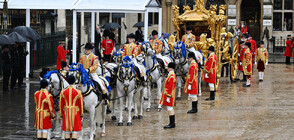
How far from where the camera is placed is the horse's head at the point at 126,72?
1570cm

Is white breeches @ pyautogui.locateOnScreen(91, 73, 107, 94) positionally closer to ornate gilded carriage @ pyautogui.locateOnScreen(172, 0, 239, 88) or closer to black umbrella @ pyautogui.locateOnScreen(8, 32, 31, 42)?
black umbrella @ pyautogui.locateOnScreen(8, 32, 31, 42)

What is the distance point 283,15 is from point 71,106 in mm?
28309

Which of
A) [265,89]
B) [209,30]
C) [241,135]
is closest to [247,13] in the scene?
[209,30]

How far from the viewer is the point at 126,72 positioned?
51.6 ft

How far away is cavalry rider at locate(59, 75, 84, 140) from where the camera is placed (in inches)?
504

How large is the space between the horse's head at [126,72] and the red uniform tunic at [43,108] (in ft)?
10.3

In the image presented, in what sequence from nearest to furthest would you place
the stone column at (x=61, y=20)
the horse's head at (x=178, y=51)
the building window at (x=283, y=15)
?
the horse's head at (x=178, y=51) → the stone column at (x=61, y=20) → the building window at (x=283, y=15)

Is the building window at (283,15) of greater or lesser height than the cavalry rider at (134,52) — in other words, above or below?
above

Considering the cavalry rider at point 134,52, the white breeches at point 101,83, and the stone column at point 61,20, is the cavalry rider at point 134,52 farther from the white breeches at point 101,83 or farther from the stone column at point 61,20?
the stone column at point 61,20

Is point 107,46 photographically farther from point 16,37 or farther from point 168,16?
point 168,16

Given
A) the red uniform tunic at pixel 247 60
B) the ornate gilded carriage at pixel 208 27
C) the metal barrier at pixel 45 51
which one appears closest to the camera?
the ornate gilded carriage at pixel 208 27

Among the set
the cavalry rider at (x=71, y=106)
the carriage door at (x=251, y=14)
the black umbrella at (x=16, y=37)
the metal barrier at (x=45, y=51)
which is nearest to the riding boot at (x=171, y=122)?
the cavalry rider at (x=71, y=106)

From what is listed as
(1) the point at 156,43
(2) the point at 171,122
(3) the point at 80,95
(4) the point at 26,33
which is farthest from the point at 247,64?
(3) the point at 80,95

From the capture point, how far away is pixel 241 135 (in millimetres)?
14336
